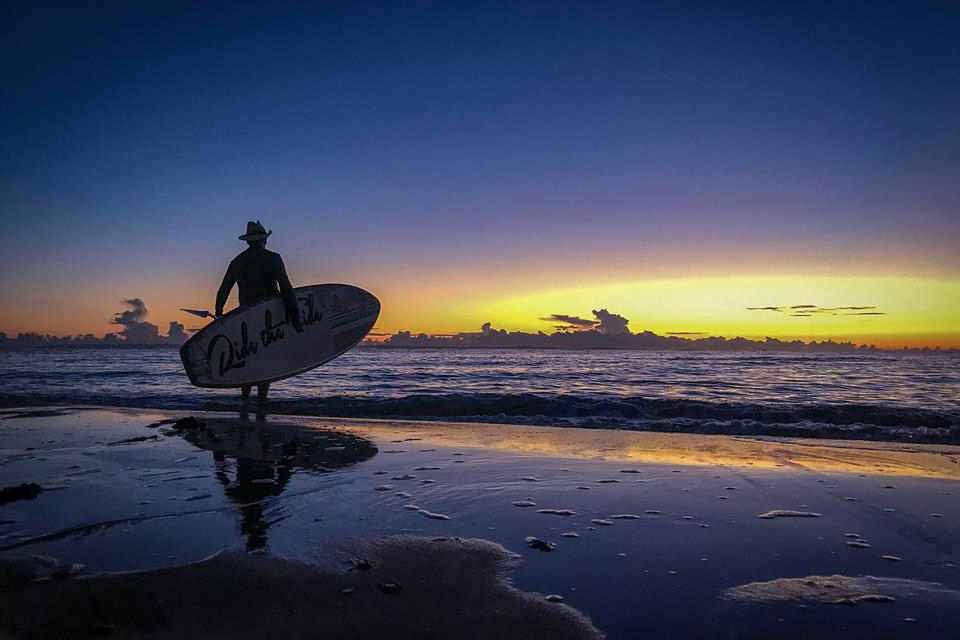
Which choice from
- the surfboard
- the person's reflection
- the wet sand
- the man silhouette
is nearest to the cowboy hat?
the man silhouette

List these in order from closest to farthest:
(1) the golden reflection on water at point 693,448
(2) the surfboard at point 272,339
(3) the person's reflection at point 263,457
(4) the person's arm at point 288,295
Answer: (3) the person's reflection at point 263,457
(1) the golden reflection on water at point 693,448
(2) the surfboard at point 272,339
(4) the person's arm at point 288,295

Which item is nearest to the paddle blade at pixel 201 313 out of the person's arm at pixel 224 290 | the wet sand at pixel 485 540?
the person's arm at pixel 224 290

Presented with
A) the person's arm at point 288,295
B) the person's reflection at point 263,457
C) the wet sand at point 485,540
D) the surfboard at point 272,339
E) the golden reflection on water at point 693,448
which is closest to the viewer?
the wet sand at point 485,540

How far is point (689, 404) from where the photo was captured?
32.9 ft

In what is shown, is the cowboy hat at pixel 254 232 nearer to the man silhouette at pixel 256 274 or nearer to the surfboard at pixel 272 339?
the man silhouette at pixel 256 274

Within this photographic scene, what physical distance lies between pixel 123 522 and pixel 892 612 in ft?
11.6

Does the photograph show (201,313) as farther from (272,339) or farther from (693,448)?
(693,448)

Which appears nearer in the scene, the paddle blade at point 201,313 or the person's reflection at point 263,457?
the person's reflection at point 263,457

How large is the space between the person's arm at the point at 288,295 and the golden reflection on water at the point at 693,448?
2427mm

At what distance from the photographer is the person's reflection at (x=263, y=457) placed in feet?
9.94

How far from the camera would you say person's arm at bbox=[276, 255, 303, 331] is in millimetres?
8641

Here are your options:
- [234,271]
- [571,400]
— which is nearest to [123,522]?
[234,271]

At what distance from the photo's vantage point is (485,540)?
2598mm

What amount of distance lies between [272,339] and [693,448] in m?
6.73
